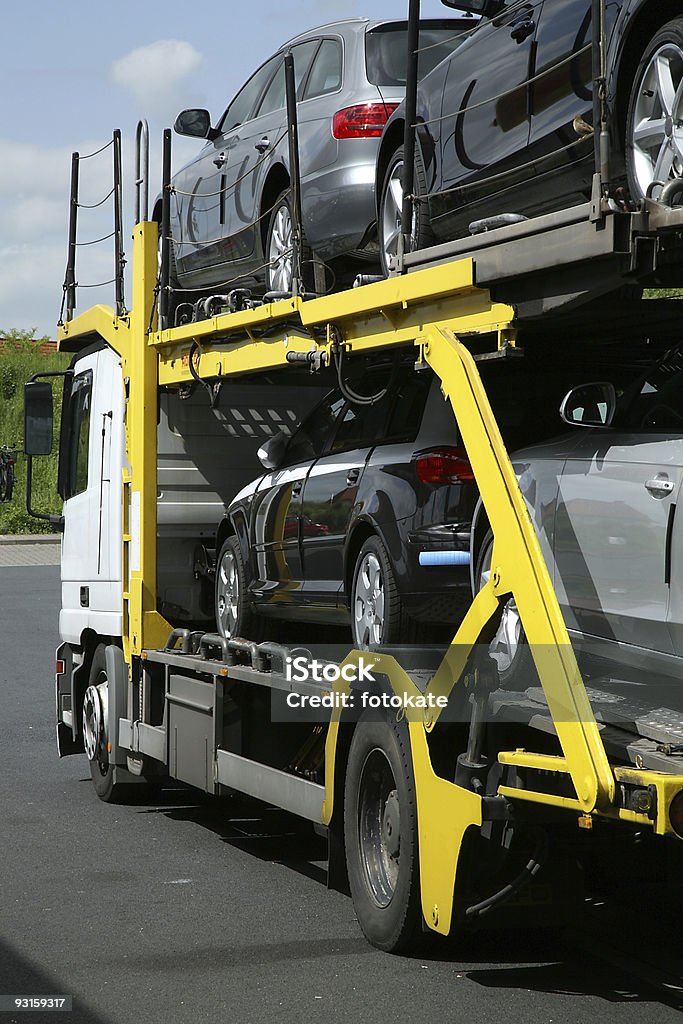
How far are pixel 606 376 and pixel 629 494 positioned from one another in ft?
3.68

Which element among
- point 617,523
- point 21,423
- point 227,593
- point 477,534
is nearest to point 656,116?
point 617,523

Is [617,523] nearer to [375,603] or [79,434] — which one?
[375,603]

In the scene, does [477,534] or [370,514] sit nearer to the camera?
[477,534]

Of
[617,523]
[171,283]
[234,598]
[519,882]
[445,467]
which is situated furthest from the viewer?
[171,283]

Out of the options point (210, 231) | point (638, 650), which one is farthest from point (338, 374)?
point (210, 231)

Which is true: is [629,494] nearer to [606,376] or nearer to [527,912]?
[606,376]

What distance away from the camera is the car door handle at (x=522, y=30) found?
603 cm

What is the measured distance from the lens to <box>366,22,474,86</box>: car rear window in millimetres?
8500

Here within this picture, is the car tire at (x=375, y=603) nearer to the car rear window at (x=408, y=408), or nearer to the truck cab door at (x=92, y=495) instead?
the car rear window at (x=408, y=408)

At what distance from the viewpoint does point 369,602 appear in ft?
22.5

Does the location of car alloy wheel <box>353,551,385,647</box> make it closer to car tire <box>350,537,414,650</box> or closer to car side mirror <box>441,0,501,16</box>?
car tire <box>350,537,414,650</box>

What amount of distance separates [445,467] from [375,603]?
0.76 meters

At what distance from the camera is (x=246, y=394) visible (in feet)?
30.3

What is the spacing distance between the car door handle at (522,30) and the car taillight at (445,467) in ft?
5.54
